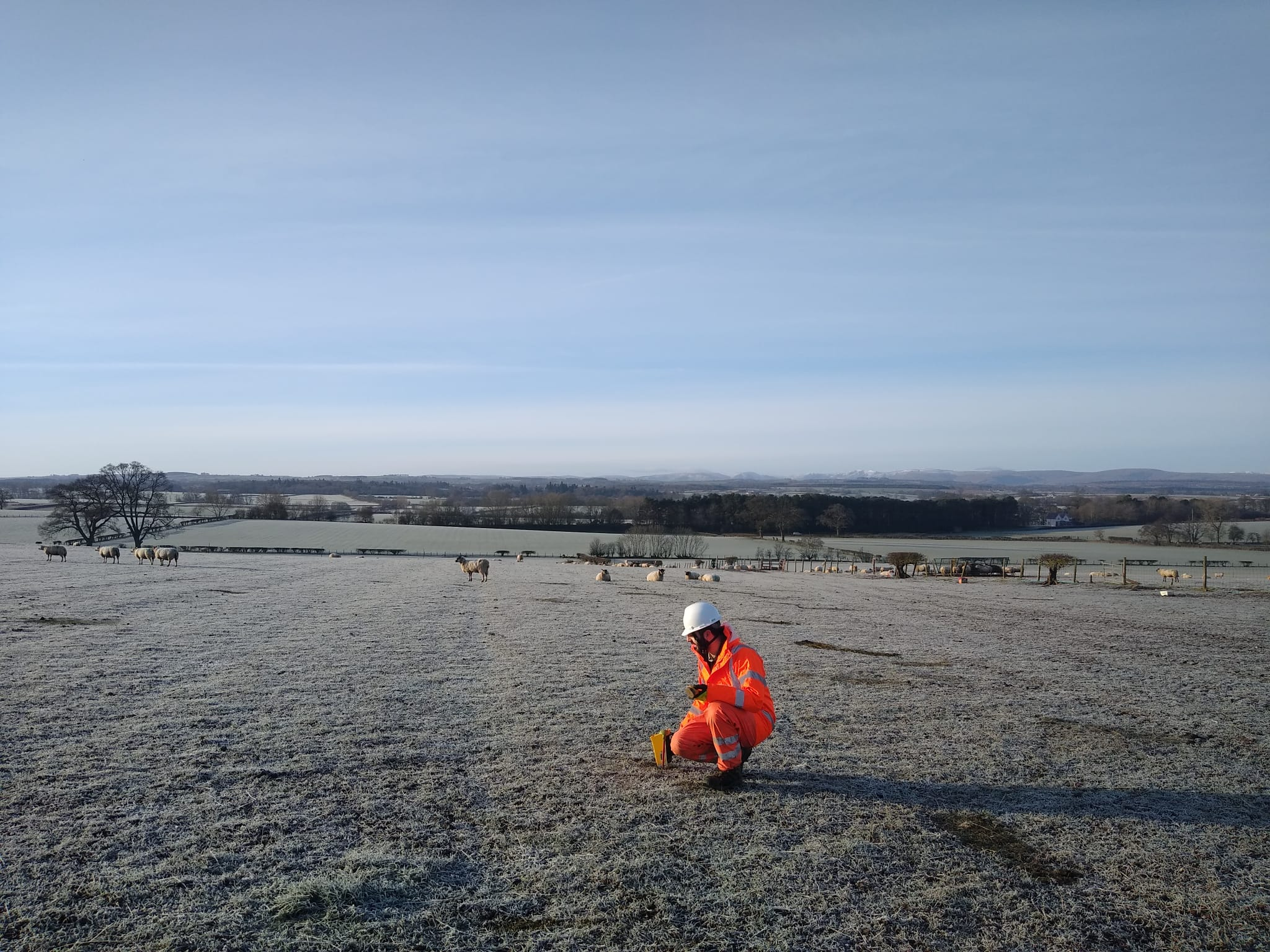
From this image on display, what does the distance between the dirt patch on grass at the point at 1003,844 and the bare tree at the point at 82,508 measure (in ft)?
269

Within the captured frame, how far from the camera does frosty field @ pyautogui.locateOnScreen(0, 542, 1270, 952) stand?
5445 mm

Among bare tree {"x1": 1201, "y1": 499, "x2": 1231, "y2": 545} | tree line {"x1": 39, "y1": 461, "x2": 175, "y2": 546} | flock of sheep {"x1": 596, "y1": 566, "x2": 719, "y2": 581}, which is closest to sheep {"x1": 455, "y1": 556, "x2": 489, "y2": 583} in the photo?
flock of sheep {"x1": 596, "y1": 566, "x2": 719, "y2": 581}

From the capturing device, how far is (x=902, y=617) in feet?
77.7

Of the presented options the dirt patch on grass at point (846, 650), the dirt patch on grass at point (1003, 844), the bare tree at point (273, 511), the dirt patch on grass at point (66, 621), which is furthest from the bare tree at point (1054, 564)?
the bare tree at point (273, 511)

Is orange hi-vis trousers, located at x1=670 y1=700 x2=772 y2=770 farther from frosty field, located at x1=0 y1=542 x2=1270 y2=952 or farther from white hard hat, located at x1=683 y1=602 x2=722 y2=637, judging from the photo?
white hard hat, located at x1=683 y1=602 x2=722 y2=637

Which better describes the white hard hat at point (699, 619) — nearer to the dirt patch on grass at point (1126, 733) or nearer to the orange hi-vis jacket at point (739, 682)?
the orange hi-vis jacket at point (739, 682)

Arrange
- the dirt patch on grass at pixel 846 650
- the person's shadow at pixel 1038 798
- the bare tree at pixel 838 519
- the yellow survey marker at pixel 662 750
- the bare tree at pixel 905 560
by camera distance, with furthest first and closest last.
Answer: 1. the bare tree at pixel 838 519
2. the bare tree at pixel 905 560
3. the dirt patch on grass at pixel 846 650
4. the yellow survey marker at pixel 662 750
5. the person's shadow at pixel 1038 798

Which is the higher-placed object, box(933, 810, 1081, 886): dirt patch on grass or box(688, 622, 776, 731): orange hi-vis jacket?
box(688, 622, 776, 731): orange hi-vis jacket

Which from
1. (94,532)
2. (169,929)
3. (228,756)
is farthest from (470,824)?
(94,532)

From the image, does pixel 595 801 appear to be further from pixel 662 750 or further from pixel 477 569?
pixel 477 569

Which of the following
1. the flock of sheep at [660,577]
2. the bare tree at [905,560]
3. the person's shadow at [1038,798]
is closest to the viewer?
the person's shadow at [1038,798]

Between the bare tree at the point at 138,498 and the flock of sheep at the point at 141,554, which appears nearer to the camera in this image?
the flock of sheep at the point at 141,554

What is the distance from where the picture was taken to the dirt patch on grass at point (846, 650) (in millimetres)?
16308

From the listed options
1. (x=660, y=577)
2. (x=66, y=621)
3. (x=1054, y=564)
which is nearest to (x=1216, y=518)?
(x=1054, y=564)
